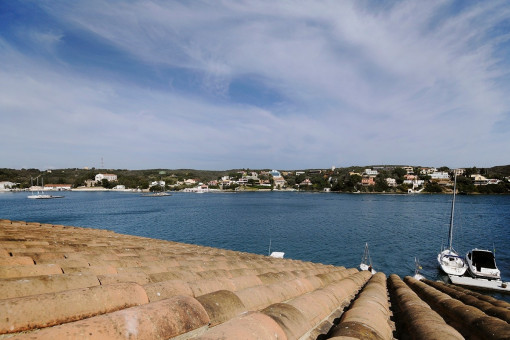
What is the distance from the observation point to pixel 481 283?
23688mm

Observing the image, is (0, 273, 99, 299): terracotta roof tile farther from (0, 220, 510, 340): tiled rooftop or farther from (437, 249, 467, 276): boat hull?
(437, 249, 467, 276): boat hull

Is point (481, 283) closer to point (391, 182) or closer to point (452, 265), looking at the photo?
point (452, 265)

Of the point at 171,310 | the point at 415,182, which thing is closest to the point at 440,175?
the point at 415,182

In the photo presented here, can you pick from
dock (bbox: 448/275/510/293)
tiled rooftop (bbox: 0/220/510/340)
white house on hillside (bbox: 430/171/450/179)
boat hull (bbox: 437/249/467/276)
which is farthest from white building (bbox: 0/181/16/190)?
white house on hillside (bbox: 430/171/450/179)

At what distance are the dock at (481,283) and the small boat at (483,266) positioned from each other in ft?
1.58

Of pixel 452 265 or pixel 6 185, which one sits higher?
pixel 6 185

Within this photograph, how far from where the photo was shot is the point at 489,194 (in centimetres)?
14412

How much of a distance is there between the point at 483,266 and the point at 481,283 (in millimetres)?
2391

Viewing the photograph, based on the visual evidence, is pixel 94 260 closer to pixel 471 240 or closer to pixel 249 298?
pixel 249 298

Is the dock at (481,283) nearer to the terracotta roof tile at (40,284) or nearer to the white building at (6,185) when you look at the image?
the terracotta roof tile at (40,284)

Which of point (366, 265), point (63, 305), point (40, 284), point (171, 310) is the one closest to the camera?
point (63, 305)

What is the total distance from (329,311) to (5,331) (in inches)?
133

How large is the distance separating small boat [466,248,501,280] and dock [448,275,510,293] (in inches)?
18.9

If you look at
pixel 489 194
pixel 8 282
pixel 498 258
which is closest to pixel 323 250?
pixel 498 258
